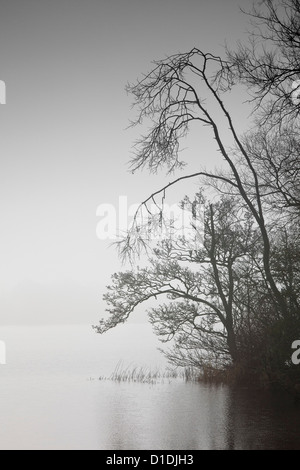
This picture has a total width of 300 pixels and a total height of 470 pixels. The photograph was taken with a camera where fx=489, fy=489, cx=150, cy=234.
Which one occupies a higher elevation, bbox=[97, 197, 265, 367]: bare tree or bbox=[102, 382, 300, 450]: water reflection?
bbox=[97, 197, 265, 367]: bare tree

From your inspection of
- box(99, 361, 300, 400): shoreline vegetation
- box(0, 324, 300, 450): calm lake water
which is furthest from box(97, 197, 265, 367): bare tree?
box(0, 324, 300, 450): calm lake water

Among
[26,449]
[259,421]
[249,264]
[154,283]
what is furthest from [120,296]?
[26,449]

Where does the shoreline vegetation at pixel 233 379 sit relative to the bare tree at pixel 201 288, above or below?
below

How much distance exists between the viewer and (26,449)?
6.02m

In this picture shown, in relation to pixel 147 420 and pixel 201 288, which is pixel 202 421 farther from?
pixel 201 288

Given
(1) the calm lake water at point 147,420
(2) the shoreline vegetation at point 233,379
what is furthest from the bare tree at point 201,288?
(1) the calm lake water at point 147,420

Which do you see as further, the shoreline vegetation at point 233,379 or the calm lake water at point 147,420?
the shoreline vegetation at point 233,379

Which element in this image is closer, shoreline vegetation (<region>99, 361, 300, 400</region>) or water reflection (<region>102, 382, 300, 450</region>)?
water reflection (<region>102, 382, 300, 450</region>)

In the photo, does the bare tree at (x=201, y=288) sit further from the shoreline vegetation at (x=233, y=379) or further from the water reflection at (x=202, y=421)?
the water reflection at (x=202, y=421)

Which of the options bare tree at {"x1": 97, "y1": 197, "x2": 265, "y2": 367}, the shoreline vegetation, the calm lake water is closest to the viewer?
the calm lake water

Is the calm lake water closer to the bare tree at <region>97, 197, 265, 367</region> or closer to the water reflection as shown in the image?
the water reflection
